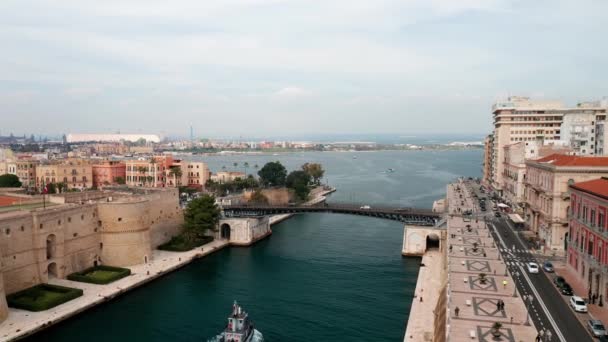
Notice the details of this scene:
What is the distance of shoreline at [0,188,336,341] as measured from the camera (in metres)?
37.5

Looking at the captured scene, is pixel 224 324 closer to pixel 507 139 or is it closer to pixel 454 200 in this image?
pixel 454 200

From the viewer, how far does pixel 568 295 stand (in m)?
34.7

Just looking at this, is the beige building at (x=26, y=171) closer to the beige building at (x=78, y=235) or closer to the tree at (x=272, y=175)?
the tree at (x=272, y=175)

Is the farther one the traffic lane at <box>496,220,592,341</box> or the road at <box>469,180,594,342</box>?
the traffic lane at <box>496,220,592,341</box>

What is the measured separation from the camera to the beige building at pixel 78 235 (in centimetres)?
4444

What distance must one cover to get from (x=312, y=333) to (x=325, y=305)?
5819mm

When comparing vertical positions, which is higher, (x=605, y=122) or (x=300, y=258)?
(x=605, y=122)

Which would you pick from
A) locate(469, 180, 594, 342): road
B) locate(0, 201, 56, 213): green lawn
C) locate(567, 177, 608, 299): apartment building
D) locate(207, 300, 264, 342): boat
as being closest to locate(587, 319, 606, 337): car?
locate(469, 180, 594, 342): road

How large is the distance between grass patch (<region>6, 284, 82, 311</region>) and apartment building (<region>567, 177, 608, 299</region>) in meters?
40.8

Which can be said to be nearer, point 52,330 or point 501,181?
point 52,330

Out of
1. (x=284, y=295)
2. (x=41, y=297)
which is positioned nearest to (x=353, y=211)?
(x=284, y=295)

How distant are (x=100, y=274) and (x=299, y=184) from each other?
177 feet

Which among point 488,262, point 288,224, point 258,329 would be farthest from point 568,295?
point 288,224

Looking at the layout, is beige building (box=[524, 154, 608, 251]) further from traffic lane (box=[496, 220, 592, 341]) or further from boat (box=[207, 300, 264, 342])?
boat (box=[207, 300, 264, 342])
